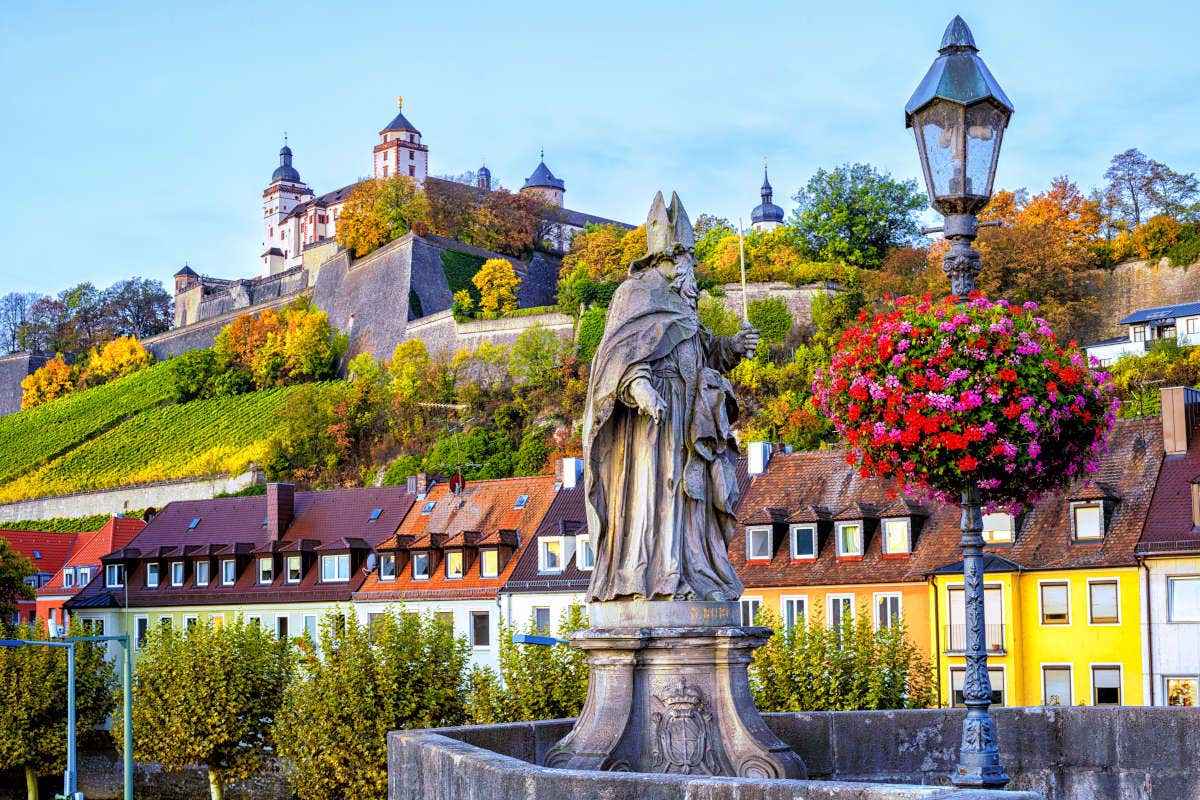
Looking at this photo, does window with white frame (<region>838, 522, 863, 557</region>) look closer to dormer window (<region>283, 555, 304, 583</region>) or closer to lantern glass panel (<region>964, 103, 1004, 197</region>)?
dormer window (<region>283, 555, 304, 583</region>)

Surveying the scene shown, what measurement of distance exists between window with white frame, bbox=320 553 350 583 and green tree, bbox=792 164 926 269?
46.0 m

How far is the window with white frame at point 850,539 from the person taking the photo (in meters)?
44.2

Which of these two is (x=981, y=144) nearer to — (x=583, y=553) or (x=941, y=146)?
(x=941, y=146)

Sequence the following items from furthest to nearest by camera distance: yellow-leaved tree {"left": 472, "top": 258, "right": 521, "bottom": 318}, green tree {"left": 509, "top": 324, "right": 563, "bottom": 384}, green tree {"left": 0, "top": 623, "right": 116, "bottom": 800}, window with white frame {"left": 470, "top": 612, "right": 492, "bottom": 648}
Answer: yellow-leaved tree {"left": 472, "top": 258, "right": 521, "bottom": 318} < green tree {"left": 509, "top": 324, "right": 563, "bottom": 384} < window with white frame {"left": 470, "top": 612, "right": 492, "bottom": 648} < green tree {"left": 0, "top": 623, "right": 116, "bottom": 800}

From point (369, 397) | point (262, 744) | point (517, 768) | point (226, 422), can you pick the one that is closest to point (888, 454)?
point (517, 768)

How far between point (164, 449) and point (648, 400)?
3882 inches

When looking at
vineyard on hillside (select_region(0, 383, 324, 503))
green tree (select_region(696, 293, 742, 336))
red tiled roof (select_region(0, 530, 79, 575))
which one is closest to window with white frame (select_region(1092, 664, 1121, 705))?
green tree (select_region(696, 293, 742, 336))

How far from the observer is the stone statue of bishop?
33.8 feet

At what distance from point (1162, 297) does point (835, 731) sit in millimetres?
75751

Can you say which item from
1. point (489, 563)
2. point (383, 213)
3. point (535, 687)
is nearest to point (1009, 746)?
point (535, 687)

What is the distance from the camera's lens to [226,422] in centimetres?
10550

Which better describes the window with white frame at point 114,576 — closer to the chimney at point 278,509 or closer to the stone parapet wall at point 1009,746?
the chimney at point 278,509

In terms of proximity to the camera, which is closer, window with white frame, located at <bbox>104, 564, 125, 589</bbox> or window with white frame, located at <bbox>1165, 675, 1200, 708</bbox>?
window with white frame, located at <bbox>1165, 675, 1200, 708</bbox>

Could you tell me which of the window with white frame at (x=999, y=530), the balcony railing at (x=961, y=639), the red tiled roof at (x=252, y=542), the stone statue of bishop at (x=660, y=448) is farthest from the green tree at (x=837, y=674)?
the red tiled roof at (x=252, y=542)
